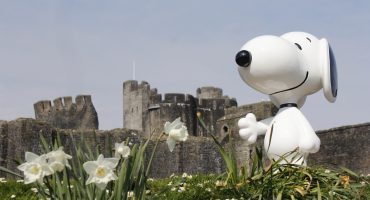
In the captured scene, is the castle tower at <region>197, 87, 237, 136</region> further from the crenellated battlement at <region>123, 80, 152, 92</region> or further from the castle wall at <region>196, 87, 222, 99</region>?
the crenellated battlement at <region>123, 80, 152, 92</region>

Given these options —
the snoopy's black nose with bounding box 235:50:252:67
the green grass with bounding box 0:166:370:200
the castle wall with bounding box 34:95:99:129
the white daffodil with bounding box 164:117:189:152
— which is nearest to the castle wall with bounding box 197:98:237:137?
the castle wall with bounding box 34:95:99:129

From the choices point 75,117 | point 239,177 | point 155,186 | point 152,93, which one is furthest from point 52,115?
point 239,177

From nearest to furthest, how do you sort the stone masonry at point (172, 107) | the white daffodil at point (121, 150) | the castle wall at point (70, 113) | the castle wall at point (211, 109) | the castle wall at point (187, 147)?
the white daffodil at point (121, 150)
the castle wall at point (187, 147)
the stone masonry at point (172, 107)
the castle wall at point (211, 109)
the castle wall at point (70, 113)

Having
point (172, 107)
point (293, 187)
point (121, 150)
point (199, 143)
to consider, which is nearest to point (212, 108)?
point (172, 107)

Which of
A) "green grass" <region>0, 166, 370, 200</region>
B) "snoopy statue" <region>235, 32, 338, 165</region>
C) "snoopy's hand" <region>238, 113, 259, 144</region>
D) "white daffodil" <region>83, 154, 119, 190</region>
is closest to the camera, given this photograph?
"white daffodil" <region>83, 154, 119, 190</region>

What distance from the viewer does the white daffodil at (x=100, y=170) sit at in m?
4.29

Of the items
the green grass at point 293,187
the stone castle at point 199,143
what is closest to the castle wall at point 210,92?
the stone castle at point 199,143

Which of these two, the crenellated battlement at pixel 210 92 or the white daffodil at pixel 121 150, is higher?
the crenellated battlement at pixel 210 92

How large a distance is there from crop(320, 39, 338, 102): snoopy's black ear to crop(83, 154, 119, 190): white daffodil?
432 cm

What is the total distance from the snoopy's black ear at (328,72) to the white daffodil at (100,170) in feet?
14.2

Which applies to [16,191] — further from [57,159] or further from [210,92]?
[210,92]

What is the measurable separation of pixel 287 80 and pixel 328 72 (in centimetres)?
50

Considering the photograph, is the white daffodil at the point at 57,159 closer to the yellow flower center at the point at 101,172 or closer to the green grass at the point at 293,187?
the yellow flower center at the point at 101,172

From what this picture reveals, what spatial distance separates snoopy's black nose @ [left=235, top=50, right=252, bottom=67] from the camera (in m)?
7.69
